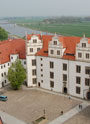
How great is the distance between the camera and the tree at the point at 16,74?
53.8m

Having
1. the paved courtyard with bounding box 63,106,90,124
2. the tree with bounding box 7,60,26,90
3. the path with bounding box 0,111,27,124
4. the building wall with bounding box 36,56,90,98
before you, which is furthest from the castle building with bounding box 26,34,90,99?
the path with bounding box 0,111,27,124

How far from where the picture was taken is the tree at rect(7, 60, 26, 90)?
5381cm

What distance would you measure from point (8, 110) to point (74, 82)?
17.2 m

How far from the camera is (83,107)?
45.5 m

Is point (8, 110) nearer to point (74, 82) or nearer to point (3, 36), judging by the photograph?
point (74, 82)

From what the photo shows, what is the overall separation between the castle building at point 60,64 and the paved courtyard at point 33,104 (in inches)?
126

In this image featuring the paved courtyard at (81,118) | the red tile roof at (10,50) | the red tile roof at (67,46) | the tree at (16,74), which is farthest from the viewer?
the red tile roof at (10,50)

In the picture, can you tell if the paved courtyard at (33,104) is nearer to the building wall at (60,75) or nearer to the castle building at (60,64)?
the building wall at (60,75)

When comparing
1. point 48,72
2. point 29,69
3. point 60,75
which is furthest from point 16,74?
point 60,75

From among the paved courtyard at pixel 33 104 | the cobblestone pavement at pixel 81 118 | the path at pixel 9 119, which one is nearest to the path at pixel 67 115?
the cobblestone pavement at pixel 81 118

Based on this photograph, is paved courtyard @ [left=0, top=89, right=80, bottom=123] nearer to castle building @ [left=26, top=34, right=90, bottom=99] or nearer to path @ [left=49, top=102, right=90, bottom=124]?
path @ [left=49, top=102, right=90, bottom=124]

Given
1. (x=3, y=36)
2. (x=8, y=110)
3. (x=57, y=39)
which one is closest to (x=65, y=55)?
(x=57, y=39)

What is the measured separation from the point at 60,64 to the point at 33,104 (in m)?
12.2

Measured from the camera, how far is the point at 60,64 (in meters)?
51.9
